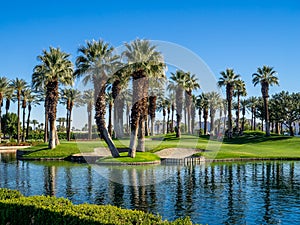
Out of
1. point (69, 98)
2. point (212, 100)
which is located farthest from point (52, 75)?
point (212, 100)

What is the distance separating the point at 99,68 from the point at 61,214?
38997mm

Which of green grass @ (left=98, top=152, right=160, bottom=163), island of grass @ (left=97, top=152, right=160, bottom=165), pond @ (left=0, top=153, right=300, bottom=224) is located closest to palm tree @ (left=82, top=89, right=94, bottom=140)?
green grass @ (left=98, top=152, right=160, bottom=163)

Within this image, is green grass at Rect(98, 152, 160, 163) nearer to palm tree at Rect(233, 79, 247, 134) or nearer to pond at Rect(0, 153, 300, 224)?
pond at Rect(0, 153, 300, 224)

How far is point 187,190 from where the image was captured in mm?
29141

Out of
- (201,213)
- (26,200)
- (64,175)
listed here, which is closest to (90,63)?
(64,175)

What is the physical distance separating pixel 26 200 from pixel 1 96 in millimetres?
83575

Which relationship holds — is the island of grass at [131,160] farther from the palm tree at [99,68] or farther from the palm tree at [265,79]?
the palm tree at [265,79]

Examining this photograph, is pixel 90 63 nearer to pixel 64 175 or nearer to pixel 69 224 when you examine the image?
pixel 64 175

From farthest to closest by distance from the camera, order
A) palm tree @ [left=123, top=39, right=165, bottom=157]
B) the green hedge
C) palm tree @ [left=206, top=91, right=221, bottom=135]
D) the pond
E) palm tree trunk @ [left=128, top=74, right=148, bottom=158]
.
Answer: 1. palm tree @ [left=206, top=91, right=221, bottom=135]
2. palm tree trunk @ [left=128, top=74, right=148, bottom=158]
3. palm tree @ [left=123, top=39, right=165, bottom=157]
4. the pond
5. the green hedge

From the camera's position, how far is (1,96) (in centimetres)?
9244

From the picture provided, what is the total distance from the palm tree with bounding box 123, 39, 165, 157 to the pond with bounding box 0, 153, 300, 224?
11.1m

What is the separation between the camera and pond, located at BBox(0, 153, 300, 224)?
71.4 ft

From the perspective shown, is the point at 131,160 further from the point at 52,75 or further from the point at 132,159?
the point at 52,75

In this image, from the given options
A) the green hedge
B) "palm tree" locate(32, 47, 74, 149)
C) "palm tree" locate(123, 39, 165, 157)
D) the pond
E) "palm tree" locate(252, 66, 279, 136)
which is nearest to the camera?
the green hedge
